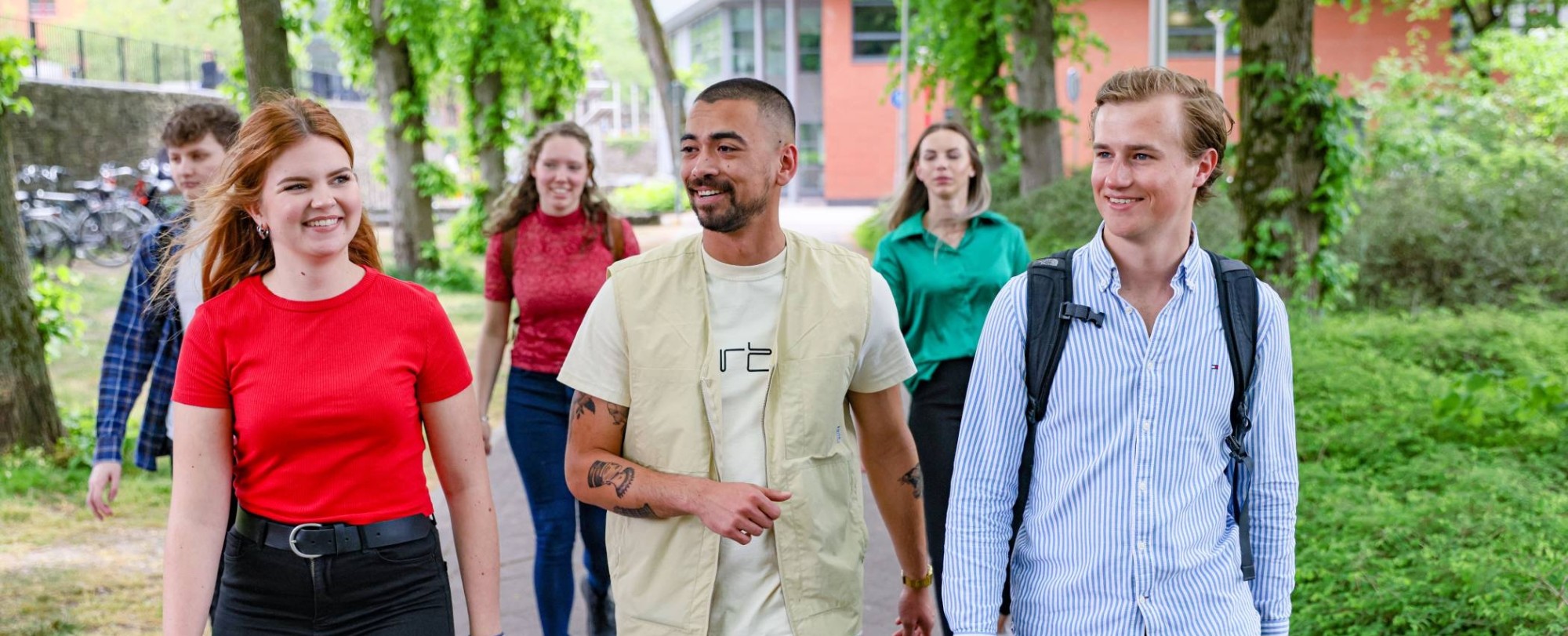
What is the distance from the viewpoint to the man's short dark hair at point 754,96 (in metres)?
3.05

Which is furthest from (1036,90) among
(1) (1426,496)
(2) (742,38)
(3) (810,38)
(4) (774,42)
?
(2) (742,38)

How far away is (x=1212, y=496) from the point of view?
2.70 m

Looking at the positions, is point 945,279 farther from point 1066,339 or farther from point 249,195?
point 249,195

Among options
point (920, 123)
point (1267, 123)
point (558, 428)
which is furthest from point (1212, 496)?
point (920, 123)

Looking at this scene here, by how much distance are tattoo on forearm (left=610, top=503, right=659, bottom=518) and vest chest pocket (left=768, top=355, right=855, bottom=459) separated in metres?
0.31

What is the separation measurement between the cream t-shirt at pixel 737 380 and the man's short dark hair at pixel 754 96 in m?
0.31

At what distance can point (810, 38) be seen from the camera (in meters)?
56.4

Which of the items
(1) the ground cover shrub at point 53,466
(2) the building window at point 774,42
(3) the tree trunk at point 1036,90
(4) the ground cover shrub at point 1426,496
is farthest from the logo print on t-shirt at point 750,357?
(2) the building window at point 774,42

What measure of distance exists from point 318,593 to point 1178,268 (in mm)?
1862

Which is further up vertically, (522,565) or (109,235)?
(109,235)

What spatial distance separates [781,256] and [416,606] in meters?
1.09

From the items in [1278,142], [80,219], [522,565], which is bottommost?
[522,565]

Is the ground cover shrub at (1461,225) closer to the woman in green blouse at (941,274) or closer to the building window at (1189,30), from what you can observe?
the woman in green blouse at (941,274)

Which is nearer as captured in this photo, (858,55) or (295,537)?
(295,537)
